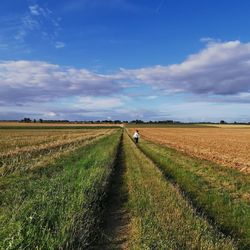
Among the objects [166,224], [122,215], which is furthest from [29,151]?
[166,224]

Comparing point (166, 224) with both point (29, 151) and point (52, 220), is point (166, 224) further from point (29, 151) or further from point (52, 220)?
point (29, 151)

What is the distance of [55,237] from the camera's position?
591cm

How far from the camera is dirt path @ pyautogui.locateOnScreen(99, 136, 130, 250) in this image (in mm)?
7090

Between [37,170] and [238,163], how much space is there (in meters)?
13.4

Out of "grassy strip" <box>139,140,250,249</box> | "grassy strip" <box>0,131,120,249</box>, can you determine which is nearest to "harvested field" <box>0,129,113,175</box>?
"grassy strip" <box>0,131,120,249</box>

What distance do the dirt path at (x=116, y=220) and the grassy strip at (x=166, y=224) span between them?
20 cm

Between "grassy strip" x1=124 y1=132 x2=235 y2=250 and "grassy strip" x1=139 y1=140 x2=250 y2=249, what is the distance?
0.84 meters

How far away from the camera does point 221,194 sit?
41.1 feet

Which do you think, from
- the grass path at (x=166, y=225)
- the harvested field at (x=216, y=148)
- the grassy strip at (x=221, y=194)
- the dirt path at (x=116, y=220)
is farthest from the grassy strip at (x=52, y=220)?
the harvested field at (x=216, y=148)

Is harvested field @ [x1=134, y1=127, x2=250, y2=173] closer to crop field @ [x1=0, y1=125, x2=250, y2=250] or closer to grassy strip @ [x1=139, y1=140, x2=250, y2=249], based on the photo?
grassy strip @ [x1=139, y1=140, x2=250, y2=249]

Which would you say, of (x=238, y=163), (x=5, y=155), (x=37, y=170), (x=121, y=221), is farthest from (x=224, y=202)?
(x=5, y=155)

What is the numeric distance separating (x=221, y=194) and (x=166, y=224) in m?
5.82

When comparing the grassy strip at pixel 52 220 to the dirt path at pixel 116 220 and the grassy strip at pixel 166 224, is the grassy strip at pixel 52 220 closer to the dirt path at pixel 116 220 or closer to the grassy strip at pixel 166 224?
the dirt path at pixel 116 220

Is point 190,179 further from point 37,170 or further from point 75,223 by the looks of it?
point 75,223
